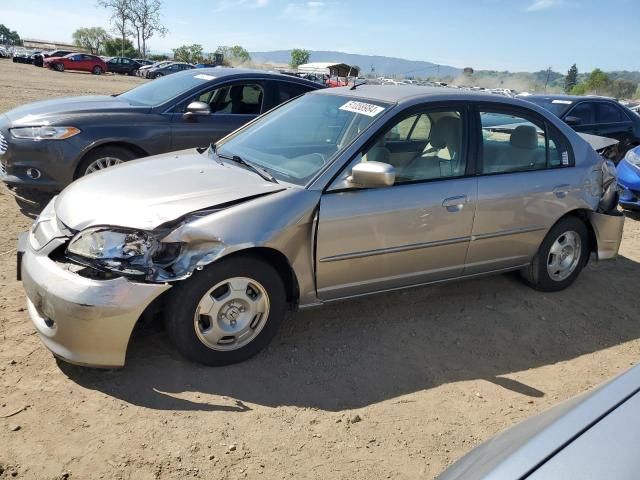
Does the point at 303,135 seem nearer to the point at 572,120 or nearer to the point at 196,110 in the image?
the point at 196,110

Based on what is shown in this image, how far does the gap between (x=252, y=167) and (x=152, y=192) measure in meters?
0.72

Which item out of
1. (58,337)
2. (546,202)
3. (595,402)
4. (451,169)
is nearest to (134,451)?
(58,337)

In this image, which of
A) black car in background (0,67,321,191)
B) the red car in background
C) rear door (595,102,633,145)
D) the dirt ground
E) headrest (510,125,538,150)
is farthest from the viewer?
the red car in background

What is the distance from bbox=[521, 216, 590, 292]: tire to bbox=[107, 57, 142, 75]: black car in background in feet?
162

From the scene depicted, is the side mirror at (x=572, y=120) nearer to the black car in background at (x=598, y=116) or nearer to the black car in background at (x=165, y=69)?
the black car in background at (x=598, y=116)

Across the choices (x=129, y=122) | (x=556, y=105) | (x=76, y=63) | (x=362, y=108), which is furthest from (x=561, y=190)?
(x=76, y=63)

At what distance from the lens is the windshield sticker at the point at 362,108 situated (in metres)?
3.82

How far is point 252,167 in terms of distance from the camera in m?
3.75

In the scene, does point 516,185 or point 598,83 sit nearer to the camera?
point 516,185

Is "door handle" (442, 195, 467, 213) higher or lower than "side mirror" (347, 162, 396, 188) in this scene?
lower

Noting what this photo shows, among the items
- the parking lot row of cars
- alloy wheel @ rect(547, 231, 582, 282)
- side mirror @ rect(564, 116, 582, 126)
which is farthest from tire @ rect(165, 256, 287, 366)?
the parking lot row of cars

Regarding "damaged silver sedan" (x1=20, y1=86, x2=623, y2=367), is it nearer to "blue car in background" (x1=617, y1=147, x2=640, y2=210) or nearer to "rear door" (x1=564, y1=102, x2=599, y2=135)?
"blue car in background" (x1=617, y1=147, x2=640, y2=210)

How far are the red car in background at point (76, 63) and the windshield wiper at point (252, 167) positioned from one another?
44648mm

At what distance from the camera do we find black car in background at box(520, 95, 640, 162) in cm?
982
